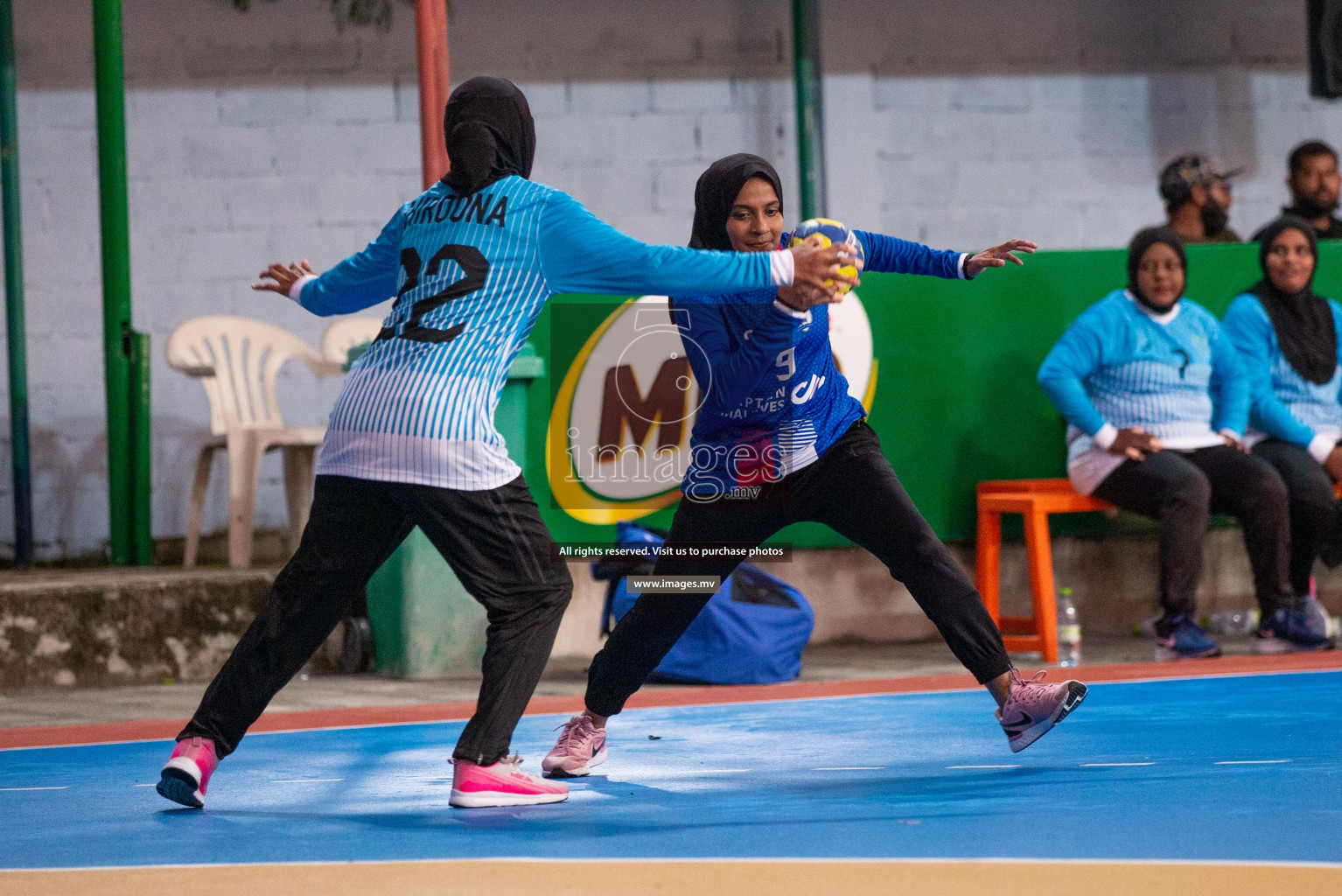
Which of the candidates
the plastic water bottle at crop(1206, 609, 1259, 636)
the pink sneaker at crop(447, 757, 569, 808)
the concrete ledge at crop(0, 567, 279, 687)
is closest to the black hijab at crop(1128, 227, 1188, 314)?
the plastic water bottle at crop(1206, 609, 1259, 636)

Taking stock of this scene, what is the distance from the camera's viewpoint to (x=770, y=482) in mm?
4195

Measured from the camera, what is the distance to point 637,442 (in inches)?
282

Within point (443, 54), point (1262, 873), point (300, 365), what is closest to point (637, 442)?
point (443, 54)

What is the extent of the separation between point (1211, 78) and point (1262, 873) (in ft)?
28.1

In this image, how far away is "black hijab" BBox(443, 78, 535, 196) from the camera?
3.85 m

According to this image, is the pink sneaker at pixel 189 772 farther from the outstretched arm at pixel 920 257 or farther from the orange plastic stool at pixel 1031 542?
the orange plastic stool at pixel 1031 542

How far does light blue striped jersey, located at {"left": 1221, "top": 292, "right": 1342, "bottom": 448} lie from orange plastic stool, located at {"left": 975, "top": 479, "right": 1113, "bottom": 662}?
2.92 ft

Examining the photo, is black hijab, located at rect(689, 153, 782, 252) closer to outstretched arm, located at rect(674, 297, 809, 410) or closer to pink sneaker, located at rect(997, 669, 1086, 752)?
outstretched arm, located at rect(674, 297, 809, 410)

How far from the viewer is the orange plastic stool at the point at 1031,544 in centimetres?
685

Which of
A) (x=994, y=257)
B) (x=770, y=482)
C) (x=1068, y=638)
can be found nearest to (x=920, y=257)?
(x=994, y=257)

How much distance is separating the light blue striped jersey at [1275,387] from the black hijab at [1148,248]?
446mm

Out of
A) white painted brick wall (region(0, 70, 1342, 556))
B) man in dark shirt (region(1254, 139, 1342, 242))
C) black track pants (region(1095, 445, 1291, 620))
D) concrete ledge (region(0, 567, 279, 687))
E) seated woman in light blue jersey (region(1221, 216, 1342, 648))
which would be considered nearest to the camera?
concrete ledge (region(0, 567, 279, 687))

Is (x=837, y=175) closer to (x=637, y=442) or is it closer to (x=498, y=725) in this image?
(x=637, y=442)

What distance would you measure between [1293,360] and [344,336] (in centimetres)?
451
